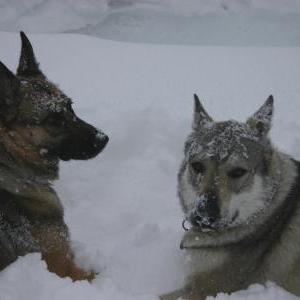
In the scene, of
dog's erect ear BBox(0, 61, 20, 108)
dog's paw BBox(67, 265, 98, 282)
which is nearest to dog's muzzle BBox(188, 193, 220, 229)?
dog's paw BBox(67, 265, 98, 282)

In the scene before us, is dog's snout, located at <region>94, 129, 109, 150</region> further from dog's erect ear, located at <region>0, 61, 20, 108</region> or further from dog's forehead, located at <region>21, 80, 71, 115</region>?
dog's erect ear, located at <region>0, 61, 20, 108</region>

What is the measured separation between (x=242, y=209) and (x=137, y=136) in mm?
2629

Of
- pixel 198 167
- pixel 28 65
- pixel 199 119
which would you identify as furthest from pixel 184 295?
pixel 28 65

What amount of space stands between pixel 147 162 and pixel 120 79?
2.34 metres

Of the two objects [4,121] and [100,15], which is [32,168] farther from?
[100,15]

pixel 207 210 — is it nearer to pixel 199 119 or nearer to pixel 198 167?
pixel 198 167

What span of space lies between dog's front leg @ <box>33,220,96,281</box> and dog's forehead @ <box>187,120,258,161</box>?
1188 millimetres

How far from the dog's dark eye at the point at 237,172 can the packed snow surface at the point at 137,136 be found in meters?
0.75

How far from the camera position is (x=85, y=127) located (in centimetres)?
369

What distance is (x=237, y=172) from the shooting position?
117 inches

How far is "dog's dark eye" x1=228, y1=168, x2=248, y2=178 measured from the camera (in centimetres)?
296

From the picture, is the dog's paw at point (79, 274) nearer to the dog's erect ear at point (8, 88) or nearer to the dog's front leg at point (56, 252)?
the dog's front leg at point (56, 252)

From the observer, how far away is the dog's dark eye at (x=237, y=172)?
2.96 m

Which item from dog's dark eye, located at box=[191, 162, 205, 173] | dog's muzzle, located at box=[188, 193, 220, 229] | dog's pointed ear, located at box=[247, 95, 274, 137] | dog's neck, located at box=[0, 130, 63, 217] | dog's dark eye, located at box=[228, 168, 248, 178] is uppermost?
dog's pointed ear, located at box=[247, 95, 274, 137]
